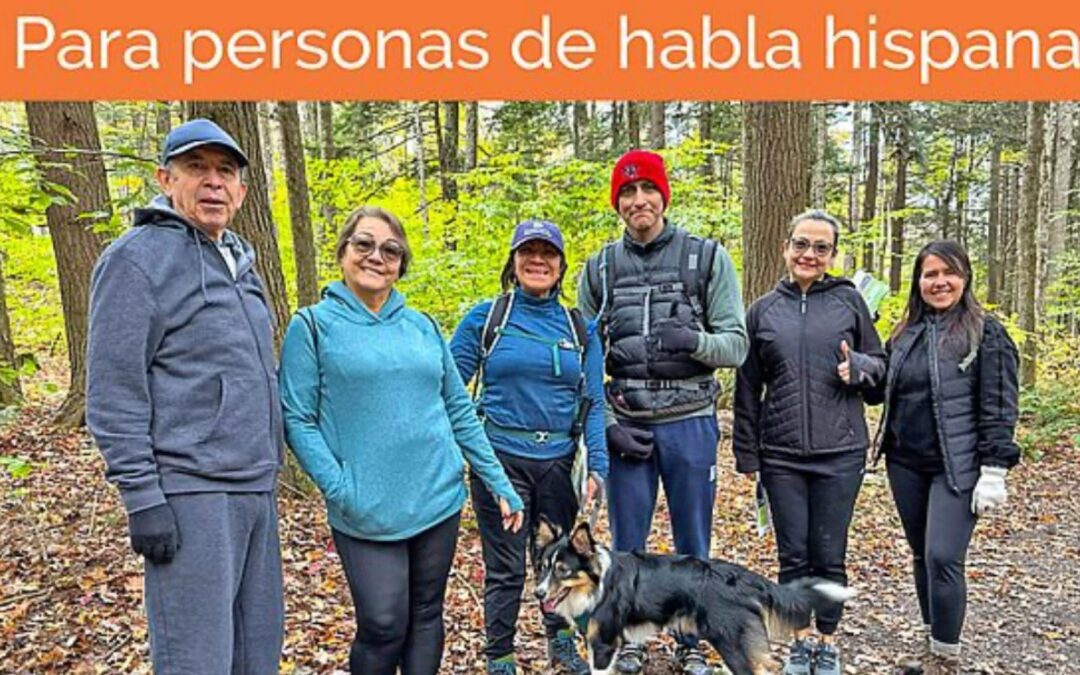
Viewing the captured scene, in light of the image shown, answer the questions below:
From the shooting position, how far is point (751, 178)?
807 centimetres

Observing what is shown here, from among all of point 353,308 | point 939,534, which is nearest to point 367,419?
point 353,308

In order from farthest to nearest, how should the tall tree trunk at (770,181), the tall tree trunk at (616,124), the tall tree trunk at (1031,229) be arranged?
the tall tree trunk at (616,124) → the tall tree trunk at (1031,229) → the tall tree trunk at (770,181)

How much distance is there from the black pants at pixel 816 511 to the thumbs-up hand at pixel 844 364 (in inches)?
14.9

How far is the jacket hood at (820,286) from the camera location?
12.5ft

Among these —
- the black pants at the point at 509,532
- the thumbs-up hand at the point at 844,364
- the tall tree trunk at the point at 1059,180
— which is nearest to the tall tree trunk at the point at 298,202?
the black pants at the point at 509,532

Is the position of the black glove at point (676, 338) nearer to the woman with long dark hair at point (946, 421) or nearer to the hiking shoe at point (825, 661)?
the woman with long dark hair at point (946, 421)

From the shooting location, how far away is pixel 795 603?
354cm

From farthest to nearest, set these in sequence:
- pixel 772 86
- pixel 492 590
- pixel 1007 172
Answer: pixel 1007 172 < pixel 772 86 < pixel 492 590

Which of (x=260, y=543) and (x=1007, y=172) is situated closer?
(x=260, y=543)

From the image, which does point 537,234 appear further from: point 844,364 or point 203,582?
point 203,582

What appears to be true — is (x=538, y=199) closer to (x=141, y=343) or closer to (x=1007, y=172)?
(x=141, y=343)

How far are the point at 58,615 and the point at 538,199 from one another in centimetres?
648

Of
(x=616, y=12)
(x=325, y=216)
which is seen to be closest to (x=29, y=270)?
(x=325, y=216)

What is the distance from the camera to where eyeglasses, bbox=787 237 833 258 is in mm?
3732
